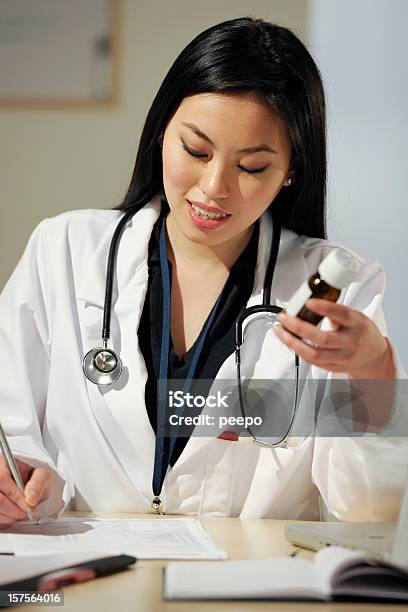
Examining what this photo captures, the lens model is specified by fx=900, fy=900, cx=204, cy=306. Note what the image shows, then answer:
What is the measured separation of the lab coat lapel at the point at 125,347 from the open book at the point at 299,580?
1.74 ft

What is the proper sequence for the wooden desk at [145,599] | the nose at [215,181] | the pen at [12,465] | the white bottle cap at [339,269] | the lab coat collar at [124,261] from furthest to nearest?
the lab coat collar at [124,261] < the nose at [215,181] < the pen at [12,465] < the white bottle cap at [339,269] < the wooden desk at [145,599]

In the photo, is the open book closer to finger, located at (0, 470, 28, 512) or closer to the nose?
finger, located at (0, 470, 28, 512)

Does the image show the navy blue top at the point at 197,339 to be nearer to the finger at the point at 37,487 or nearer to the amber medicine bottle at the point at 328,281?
the finger at the point at 37,487

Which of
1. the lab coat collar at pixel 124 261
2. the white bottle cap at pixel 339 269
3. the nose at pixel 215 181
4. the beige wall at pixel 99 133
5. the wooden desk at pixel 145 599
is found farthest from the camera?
the beige wall at pixel 99 133

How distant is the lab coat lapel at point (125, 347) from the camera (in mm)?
1640

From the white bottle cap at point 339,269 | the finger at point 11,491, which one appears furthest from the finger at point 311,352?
the finger at point 11,491

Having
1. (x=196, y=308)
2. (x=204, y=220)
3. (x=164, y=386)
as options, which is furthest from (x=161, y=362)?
(x=204, y=220)

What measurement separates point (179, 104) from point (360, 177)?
1.56 m

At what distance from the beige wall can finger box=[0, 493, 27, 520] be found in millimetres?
1794

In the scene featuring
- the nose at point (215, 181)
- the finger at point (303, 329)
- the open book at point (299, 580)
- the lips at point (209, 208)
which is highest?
the nose at point (215, 181)

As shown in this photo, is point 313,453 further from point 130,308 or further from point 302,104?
point 302,104

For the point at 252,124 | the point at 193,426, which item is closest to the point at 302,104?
the point at 252,124

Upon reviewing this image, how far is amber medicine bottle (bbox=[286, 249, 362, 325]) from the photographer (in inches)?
46.6

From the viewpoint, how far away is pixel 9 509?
133 cm
